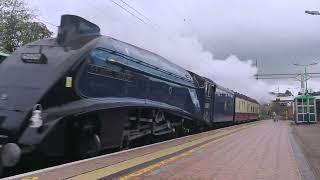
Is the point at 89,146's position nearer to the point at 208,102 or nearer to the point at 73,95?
the point at 73,95

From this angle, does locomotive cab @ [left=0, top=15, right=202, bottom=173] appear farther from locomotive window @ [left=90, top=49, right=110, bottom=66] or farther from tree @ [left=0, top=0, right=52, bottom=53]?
tree @ [left=0, top=0, right=52, bottom=53]

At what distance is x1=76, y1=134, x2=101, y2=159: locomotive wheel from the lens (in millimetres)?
11656

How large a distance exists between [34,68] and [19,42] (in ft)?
101

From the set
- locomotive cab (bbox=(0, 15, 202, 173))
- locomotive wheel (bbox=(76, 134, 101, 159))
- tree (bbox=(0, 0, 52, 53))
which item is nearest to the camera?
locomotive cab (bbox=(0, 15, 202, 173))

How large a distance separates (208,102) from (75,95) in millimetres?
17524

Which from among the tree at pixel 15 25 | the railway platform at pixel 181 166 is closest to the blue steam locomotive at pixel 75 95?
the railway platform at pixel 181 166

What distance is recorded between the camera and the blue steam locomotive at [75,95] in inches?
388

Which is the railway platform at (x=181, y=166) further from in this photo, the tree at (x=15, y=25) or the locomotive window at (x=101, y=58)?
the tree at (x=15, y=25)

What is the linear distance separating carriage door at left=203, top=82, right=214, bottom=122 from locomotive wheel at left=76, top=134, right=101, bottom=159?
15221 mm

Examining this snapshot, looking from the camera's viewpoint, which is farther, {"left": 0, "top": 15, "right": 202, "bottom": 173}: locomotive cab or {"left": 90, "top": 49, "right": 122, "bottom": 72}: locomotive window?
{"left": 90, "top": 49, "right": 122, "bottom": 72}: locomotive window

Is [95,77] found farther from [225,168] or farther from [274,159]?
[274,159]

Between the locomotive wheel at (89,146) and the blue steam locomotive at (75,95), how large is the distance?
0.02 m

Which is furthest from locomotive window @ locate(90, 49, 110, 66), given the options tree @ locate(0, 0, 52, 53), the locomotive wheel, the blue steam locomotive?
tree @ locate(0, 0, 52, 53)

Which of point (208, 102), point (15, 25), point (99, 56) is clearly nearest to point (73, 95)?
point (99, 56)
